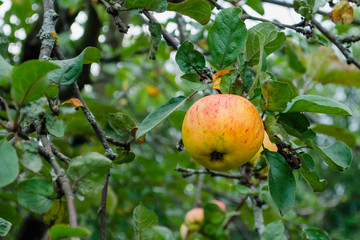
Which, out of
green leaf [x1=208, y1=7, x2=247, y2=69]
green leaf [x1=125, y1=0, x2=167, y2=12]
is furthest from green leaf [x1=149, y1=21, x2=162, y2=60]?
green leaf [x1=208, y1=7, x2=247, y2=69]

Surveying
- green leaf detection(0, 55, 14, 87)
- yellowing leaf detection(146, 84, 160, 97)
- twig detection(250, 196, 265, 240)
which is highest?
green leaf detection(0, 55, 14, 87)

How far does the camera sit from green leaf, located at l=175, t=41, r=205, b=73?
0.94 m

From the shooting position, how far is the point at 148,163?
2650mm

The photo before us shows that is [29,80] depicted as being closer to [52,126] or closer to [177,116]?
[52,126]

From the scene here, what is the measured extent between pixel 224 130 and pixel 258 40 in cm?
27

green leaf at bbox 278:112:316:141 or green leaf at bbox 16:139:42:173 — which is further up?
green leaf at bbox 16:139:42:173

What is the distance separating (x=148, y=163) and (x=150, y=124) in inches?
71.7

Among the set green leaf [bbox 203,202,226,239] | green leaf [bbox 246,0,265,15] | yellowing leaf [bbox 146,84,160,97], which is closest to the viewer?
green leaf [bbox 246,0,265,15]

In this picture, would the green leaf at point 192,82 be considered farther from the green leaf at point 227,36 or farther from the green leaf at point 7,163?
the green leaf at point 7,163

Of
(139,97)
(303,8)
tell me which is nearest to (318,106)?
(303,8)

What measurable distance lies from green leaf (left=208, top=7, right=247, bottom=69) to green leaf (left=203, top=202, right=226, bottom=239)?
938 mm

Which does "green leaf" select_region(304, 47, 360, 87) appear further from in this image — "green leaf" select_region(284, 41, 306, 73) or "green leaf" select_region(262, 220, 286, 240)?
"green leaf" select_region(262, 220, 286, 240)

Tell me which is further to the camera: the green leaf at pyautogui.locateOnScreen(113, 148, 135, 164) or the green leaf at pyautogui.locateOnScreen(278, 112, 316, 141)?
the green leaf at pyautogui.locateOnScreen(113, 148, 135, 164)

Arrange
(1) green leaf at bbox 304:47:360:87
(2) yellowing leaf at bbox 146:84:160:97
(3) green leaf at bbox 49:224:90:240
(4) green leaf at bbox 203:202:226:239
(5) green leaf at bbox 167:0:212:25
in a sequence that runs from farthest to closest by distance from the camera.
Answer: (2) yellowing leaf at bbox 146:84:160:97 < (1) green leaf at bbox 304:47:360:87 < (4) green leaf at bbox 203:202:226:239 < (5) green leaf at bbox 167:0:212:25 < (3) green leaf at bbox 49:224:90:240
